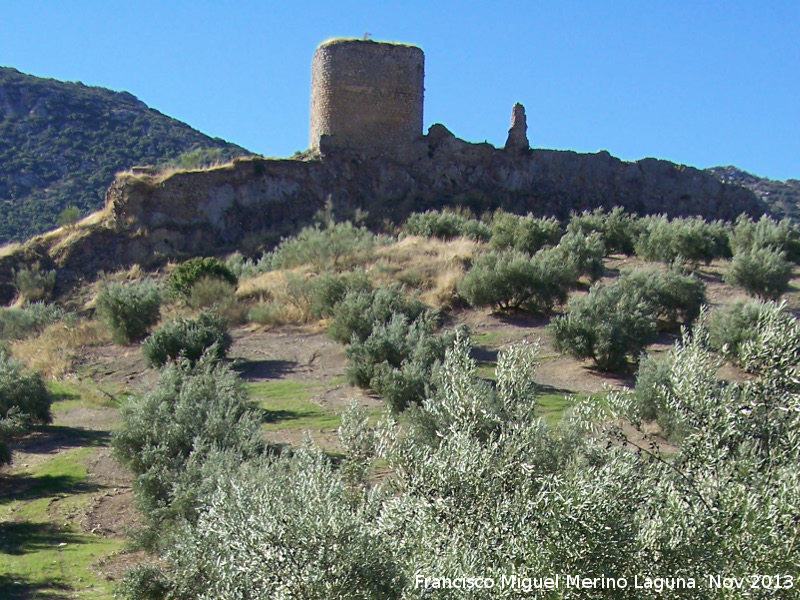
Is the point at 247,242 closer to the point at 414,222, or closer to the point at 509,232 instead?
the point at 414,222

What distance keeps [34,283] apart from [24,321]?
6.03 meters

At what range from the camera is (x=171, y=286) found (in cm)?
1756

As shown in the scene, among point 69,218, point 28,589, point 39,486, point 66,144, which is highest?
point 66,144

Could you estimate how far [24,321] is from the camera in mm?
17984

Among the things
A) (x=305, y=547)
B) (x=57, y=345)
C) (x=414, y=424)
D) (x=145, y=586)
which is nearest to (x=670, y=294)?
(x=414, y=424)

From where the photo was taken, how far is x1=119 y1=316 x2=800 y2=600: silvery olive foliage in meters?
3.73

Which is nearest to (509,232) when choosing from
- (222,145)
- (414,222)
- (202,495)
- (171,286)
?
(414,222)

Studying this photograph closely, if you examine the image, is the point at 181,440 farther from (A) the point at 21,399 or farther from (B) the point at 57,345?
(B) the point at 57,345

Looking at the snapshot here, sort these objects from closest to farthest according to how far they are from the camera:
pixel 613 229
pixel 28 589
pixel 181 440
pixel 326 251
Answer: pixel 28 589, pixel 181 440, pixel 326 251, pixel 613 229

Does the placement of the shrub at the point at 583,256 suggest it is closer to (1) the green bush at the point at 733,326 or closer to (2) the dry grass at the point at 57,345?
(1) the green bush at the point at 733,326

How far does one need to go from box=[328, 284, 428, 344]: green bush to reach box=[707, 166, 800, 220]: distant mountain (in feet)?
94.0

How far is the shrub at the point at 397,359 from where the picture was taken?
9.57 metres

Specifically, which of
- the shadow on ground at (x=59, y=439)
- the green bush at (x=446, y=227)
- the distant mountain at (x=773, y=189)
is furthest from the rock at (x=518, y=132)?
the shadow on ground at (x=59, y=439)

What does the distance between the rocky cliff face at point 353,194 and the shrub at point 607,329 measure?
15690 millimetres
